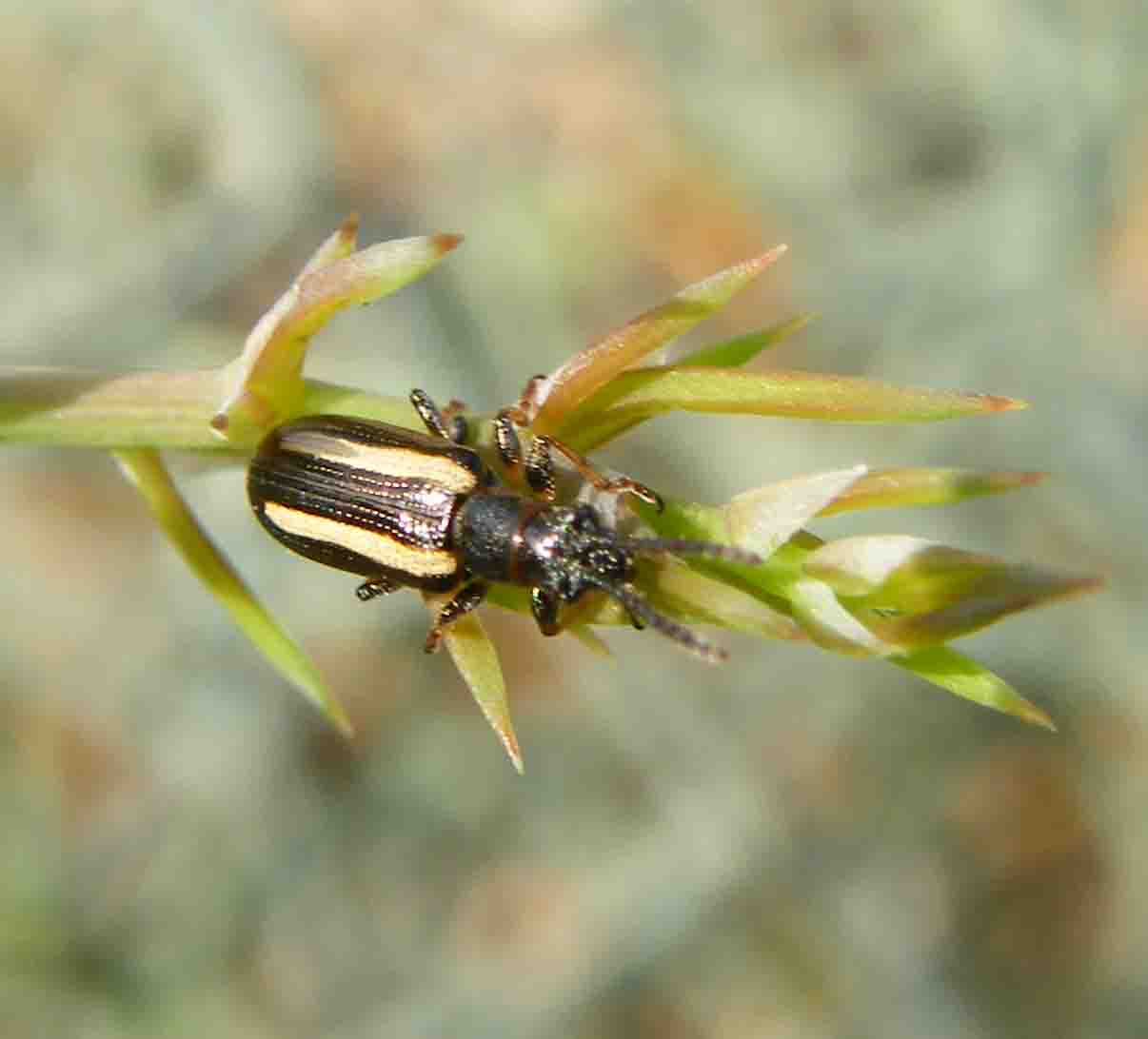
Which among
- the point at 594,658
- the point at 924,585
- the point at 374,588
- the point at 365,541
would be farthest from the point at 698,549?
the point at 594,658

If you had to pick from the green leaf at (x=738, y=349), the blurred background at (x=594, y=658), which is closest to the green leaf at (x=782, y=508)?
the green leaf at (x=738, y=349)

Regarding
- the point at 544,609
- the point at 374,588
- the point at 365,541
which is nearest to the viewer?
the point at 544,609

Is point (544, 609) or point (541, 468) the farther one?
point (544, 609)

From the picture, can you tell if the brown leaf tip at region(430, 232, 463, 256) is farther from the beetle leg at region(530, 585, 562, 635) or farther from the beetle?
the beetle leg at region(530, 585, 562, 635)

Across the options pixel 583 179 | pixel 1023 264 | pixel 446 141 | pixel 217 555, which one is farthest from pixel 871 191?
pixel 217 555

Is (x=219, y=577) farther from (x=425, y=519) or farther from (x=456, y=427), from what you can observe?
(x=425, y=519)

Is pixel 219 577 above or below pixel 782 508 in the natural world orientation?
above

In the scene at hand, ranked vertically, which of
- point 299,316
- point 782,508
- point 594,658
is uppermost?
point 299,316
